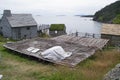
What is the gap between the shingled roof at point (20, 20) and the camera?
48531mm

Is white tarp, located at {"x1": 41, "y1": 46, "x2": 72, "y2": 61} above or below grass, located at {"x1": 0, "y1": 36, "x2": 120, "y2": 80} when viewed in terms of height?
above

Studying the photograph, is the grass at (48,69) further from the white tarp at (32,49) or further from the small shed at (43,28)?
the small shed at (43,28)

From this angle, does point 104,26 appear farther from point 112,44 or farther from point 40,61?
point 40,61

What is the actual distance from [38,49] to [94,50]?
6535mm

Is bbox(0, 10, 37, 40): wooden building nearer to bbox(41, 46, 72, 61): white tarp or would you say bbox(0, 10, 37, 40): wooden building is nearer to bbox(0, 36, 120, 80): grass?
bbox(0, 36, 120, 80): grass

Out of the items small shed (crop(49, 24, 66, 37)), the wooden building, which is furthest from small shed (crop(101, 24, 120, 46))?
the wooden building

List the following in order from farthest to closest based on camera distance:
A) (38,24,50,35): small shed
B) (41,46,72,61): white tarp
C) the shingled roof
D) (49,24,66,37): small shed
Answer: (38,24,50,35): small shed < (49,24,66,37): small shed < the shingled roof < (41,46,72,61): white tarp

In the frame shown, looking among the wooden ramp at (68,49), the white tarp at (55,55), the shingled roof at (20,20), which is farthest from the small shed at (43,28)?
the white tarp at (55,55)

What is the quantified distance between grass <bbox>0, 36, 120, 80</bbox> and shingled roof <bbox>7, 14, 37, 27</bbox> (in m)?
23.8

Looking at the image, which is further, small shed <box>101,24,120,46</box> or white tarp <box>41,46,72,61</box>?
small shed <box>101,24,120,46</box>

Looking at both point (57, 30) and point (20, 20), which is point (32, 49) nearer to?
point (20, 20)

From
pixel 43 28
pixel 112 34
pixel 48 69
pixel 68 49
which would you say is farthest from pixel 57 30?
pixel 48 69

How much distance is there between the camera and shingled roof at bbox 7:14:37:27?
48.5 m

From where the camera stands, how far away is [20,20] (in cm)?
5003
